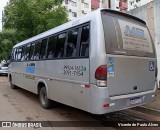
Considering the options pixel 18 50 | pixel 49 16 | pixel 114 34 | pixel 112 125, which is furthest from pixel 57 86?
pixel 49 16

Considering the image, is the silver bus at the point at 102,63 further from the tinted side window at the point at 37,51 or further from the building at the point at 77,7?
the building at the point at 77,7

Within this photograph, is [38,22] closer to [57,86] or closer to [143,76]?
[57,86]

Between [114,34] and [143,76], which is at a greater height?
[114,34]

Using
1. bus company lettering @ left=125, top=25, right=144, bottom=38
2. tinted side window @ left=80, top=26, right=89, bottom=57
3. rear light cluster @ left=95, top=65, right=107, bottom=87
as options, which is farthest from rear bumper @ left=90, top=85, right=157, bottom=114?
bus company lettering @ left=125, top=25, right=144, bottom=38

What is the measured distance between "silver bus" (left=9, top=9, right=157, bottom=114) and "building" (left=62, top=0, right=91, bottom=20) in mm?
37295

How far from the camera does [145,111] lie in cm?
741

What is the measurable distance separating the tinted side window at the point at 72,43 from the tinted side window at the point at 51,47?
94 centimetres

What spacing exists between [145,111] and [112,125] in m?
1.88

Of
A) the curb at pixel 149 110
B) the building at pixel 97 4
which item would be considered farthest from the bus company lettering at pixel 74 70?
the building at pixel 97 4

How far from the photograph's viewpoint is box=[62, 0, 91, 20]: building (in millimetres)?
43250

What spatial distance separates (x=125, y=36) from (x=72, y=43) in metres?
1.42

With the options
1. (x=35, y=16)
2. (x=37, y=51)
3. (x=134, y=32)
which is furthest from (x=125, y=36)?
(x=35, y=16)

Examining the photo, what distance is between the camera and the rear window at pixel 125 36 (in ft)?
17.0

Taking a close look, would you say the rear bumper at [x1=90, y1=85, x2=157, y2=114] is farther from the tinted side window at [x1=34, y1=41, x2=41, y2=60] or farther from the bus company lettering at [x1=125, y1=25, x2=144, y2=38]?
the tinted side window at [x1=34, y1=41, x2=41, y2=60]
